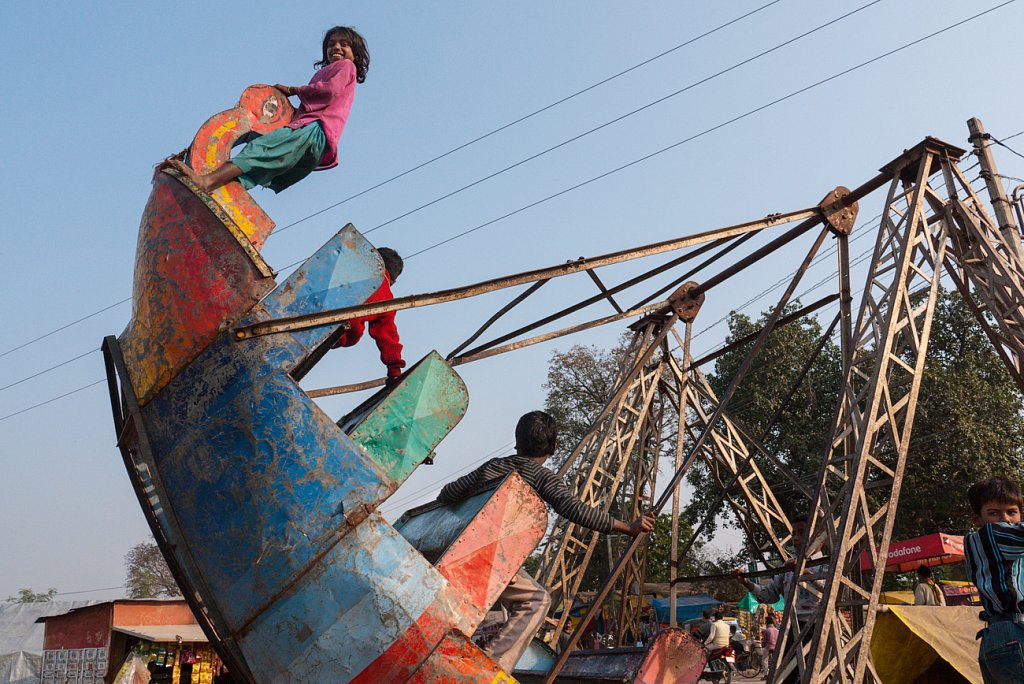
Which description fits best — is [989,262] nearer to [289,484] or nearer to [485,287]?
[485,287]

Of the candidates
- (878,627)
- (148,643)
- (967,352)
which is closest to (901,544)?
(967,352)

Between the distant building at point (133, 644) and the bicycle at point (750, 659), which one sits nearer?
the distant building at point (133, 644)

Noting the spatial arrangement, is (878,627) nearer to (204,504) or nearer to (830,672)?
(830,672)

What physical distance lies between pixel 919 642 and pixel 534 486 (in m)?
4.73

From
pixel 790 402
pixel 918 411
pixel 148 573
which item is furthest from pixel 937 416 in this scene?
pixel 148 573

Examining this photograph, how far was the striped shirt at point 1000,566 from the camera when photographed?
12.1 feet

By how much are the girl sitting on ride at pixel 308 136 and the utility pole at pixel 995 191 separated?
24.0 feet

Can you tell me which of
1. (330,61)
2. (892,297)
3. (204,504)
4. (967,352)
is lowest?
(204,504)

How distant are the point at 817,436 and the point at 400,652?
83.3 feet

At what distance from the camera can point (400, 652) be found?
3.66 metres

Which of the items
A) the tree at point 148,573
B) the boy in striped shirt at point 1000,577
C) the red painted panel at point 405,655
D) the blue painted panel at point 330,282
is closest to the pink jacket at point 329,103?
the blue painted panel at point 330,282

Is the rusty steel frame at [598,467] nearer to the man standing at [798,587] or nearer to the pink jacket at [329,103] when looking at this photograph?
the man standing at [798,587]

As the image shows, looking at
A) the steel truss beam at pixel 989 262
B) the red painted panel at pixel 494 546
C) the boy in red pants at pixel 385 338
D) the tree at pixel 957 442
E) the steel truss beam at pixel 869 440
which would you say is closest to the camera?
the red painted panel at pixel 494 546

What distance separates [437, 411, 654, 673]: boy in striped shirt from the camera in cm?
454
